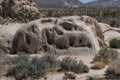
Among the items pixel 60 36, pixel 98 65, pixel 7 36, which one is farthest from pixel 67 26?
pixel 98 65

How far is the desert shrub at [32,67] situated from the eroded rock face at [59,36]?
428 centimetres

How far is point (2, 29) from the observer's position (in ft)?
93.5

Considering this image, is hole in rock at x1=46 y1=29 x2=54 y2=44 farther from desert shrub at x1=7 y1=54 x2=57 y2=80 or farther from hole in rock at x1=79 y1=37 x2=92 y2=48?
desert shrub at x1=7 y1=54 x2=57 y2=80

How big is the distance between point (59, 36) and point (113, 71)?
737 cm

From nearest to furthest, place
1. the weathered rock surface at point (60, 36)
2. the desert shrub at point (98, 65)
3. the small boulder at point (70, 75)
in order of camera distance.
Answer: the small boulder at point (70, 75) → the desert shrub at point (98, 65) → the weathered rock surface at point (60, 36)

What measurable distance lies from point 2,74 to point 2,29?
9584mm

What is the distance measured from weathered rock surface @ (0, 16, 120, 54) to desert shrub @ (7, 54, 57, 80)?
4.27 meters

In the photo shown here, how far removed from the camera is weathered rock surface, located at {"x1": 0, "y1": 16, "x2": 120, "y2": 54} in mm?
24234

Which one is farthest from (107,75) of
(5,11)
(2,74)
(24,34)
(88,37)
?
(5,11)

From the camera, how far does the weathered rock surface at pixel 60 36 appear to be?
24.2m

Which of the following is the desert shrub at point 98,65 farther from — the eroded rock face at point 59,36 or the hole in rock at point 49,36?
the hole in rock at point 49,36

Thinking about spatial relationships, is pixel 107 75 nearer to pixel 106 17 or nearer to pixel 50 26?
pixel 50 26

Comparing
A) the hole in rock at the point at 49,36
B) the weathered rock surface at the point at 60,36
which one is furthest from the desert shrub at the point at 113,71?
the hole in rock at the point at 49,36

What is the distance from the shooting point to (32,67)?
743 inches
